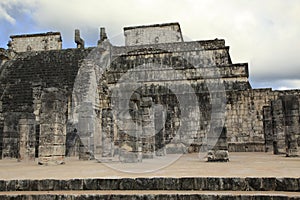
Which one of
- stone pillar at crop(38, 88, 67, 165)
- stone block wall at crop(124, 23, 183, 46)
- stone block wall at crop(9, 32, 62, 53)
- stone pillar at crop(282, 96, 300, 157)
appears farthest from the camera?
stone block wall at crop(9, 32, 62, 53)

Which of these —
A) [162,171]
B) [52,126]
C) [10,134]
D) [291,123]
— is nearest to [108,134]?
[52,126]

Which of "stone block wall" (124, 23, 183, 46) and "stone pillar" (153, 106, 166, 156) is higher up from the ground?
"stone block wall" (124, 23, 183, 46)

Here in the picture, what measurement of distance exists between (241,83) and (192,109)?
326 cm

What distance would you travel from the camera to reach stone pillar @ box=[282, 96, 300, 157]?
1071 cm

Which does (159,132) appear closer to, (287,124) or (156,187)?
(287,124)

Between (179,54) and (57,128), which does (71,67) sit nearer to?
(179,54)

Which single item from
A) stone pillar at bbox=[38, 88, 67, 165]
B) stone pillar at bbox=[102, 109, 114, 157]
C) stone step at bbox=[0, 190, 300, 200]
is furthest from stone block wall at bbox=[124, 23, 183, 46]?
stone step at bbox=[0, 190, 300, 200]

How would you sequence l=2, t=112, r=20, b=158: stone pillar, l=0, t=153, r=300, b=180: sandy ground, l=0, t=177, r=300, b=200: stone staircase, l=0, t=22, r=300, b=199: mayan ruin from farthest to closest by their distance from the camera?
1. l=2, t=112, r=20, b=158: stone pillar
2. l=0, t=22, r=300, b=199: mayan ruin
3. l=0, t=153, r=300, b=180: sandy ground
4. l=0, t=177, r=300, b=200: stone staircase

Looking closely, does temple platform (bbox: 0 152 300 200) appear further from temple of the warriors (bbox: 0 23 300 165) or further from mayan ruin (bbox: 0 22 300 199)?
temple of the warriors (bbox: 0 23 300 165)

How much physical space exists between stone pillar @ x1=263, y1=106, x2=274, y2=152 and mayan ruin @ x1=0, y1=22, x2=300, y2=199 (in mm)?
47

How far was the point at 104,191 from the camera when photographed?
4816mm

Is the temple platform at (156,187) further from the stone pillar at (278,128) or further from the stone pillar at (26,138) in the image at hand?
the stone pillar at (278,128)

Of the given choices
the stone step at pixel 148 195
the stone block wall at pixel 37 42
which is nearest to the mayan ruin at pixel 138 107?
the stone step at pixel 148 195

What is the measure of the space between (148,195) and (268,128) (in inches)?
448
